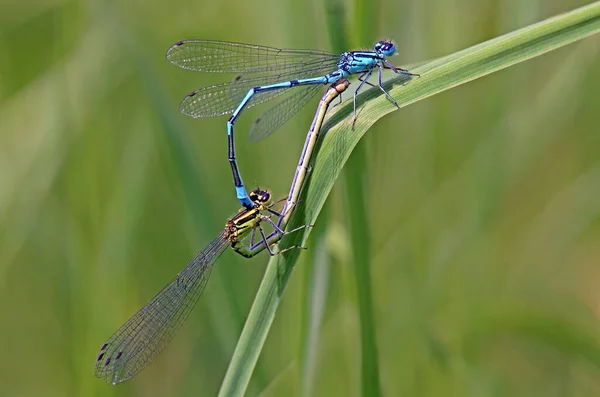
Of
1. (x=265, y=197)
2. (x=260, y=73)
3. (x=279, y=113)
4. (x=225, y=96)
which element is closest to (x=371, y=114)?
(x=279, y=113)

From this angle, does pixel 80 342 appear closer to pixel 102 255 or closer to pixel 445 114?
pixel 102 255

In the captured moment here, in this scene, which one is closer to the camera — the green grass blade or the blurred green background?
the green grass blade

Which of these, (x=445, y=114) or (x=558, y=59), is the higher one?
(x=558, y=59)

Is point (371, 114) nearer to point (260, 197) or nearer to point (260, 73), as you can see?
point (260, 197)

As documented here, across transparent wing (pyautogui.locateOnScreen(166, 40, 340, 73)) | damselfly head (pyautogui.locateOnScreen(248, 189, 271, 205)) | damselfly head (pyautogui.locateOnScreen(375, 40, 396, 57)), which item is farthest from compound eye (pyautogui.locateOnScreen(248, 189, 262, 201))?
damselfly head (pyautogui.locateOnScreen(375, 40, 396, 57))

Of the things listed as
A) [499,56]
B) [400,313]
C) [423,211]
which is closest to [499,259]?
[423,211]

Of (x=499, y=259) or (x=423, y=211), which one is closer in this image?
(x=423, y=211)

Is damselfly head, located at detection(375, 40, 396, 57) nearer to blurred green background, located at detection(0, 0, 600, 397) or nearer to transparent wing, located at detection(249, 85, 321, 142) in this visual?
blurred green background, located at detection(0, 0, 600, 397)
